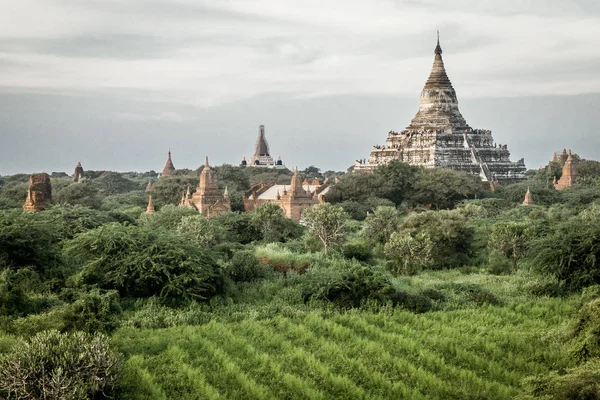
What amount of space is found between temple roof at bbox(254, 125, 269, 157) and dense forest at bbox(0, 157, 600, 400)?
10510 centimetres

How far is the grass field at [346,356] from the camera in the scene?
47.1ft

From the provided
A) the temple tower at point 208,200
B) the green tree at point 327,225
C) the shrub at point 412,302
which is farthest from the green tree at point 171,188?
the shrub at point 412,302

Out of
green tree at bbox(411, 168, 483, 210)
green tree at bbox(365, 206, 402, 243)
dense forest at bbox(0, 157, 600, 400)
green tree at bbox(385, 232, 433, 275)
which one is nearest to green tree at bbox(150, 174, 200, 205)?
green tree at bbox(411, 168, 483, 210)

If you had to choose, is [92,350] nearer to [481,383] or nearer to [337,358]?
[337,358]

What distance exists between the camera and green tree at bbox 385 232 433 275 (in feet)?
99.1

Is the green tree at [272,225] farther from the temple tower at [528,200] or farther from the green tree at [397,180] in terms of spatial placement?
the temple tower at [528,200]

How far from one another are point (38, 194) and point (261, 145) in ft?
356

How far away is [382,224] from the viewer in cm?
3725

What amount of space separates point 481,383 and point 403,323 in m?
5.12

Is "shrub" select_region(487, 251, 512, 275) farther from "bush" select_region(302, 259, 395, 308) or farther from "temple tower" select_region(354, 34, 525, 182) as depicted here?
"temple tower" select_region(354, 34, 525, 182)

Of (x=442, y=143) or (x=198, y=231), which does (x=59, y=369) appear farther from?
(x=442, y=143)

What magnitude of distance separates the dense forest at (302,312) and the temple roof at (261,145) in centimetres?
10510

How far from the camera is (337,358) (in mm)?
16188

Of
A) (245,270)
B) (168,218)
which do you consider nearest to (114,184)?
(168,218)
